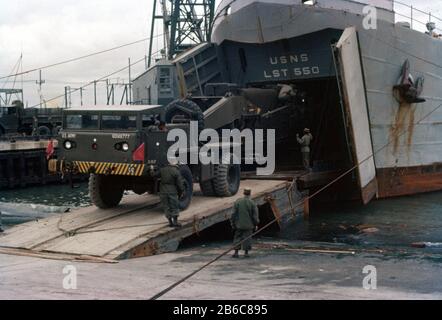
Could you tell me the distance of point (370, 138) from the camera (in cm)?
1522

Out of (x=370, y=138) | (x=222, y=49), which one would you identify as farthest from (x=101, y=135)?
(x=222, y=49)

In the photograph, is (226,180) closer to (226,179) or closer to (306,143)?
(226,179)

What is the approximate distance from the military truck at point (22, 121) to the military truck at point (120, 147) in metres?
22.6

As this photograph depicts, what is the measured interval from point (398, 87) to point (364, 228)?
5.32m

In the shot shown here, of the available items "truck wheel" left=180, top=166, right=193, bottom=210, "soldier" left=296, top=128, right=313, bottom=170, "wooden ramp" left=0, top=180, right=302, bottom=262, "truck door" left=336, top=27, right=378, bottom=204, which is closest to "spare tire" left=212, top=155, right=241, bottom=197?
"wooden ramp" left=0, top=180, right=302, bottom=262

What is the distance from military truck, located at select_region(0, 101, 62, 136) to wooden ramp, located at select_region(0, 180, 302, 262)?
22199 millimetres

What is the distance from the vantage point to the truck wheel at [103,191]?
10812mm

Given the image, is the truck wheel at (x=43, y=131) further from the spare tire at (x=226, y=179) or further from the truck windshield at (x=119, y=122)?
the truck windshield at (x=119, y=122)

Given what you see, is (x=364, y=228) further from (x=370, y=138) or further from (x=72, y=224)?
(x=72, y=224)

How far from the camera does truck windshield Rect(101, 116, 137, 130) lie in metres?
9.41

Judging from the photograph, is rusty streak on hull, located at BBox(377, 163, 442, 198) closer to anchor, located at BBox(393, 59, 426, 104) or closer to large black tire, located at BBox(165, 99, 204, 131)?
anchor, located at BBox(393, 59, 426, 104)

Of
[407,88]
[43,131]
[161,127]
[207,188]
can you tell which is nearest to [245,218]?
[161,127]

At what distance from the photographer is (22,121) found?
3272cm

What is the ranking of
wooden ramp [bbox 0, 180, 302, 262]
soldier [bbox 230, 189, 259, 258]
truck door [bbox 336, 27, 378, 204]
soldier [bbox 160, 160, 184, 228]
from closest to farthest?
1. wooden ramp [bbox 0, 180, 302, 262]
2. soldier [bbox 230, 189, 259, 258]
3. soldier [bbox 160, 160, 184, 228]
4. truck door [bbox 336, 27, 378, 204]
